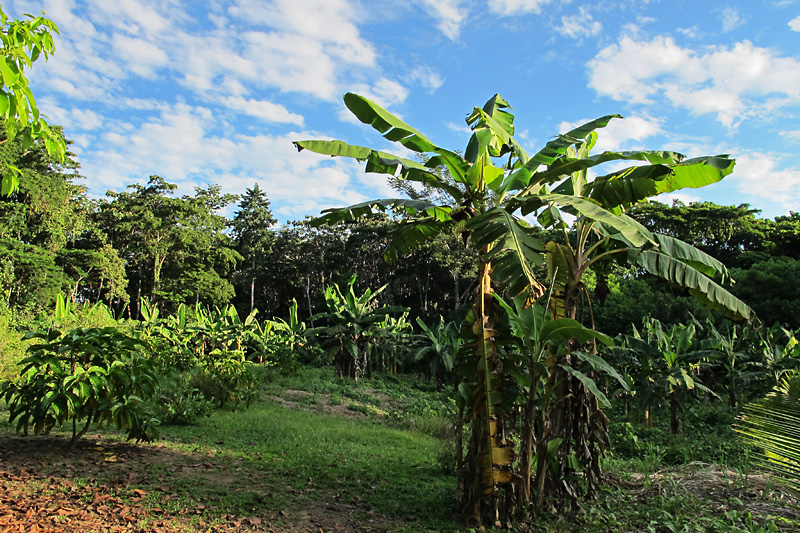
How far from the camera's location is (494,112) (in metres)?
5.00

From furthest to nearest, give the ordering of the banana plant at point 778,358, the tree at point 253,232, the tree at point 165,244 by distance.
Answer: the tree at point 253,232
the tree at point 165,244
the banana plant at point 778,358

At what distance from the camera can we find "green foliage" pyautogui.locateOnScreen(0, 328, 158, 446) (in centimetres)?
406

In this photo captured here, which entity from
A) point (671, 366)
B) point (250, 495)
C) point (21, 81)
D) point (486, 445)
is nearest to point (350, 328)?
point (671, 366)

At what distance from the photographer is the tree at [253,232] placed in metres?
31.2

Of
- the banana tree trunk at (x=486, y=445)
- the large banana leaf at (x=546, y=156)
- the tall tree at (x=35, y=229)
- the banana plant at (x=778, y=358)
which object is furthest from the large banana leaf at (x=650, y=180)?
the tall tree at (x=35, y=229)

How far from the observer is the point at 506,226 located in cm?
380

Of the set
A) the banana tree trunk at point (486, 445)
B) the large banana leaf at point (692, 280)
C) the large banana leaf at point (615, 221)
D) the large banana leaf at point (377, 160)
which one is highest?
the large banana leaf at point (377, 160)

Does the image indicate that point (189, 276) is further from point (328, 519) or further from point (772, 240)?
point (772, 240)

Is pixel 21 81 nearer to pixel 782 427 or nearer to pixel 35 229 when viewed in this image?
pixel 782 427

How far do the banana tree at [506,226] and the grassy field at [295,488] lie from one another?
456mm

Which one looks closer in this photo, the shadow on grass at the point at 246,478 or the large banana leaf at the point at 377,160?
the shadow on grass at the point at 246,478

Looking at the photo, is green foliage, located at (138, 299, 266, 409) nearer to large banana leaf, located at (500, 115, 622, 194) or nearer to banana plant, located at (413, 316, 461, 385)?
banana plant, located at (413, 316, 461, 385)

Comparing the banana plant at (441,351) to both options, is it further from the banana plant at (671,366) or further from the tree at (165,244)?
the tree at (165,244)

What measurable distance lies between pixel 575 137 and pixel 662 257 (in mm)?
1456
